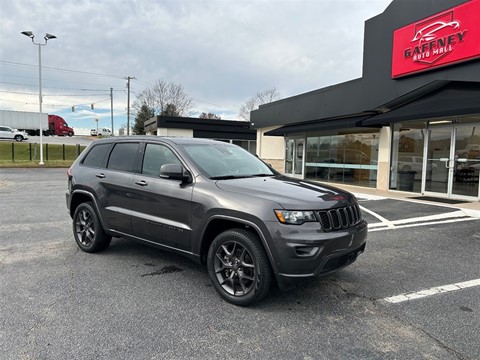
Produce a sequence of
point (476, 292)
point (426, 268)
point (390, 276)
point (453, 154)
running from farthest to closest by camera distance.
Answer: point (453, 154), point (426, 268), point (390, 276), point (476, 292)

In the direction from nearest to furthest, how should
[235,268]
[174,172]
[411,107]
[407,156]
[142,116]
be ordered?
[235,268] < [174,172] < [411,107] < [407,156] < [142,116]

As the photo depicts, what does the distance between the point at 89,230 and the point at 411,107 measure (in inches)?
431

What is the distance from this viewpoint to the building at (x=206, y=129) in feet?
93.5

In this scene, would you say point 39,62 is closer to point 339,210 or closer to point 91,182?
point 91,182

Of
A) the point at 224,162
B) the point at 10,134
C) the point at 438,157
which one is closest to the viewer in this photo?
the point at 224,162

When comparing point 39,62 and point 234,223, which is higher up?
point 39,62

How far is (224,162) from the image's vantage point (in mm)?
4500

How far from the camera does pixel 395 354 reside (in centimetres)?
275

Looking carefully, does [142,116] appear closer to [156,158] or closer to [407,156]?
[407,156]

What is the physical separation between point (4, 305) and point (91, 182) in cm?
206

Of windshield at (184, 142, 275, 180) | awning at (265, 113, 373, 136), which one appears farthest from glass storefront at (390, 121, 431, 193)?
windshield at (184, 142, 275, 180)

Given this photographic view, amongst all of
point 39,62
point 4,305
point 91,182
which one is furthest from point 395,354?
point 39,62

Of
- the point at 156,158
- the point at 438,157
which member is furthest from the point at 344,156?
the point at 156,158

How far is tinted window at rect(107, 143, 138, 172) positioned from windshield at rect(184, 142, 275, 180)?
86cm
